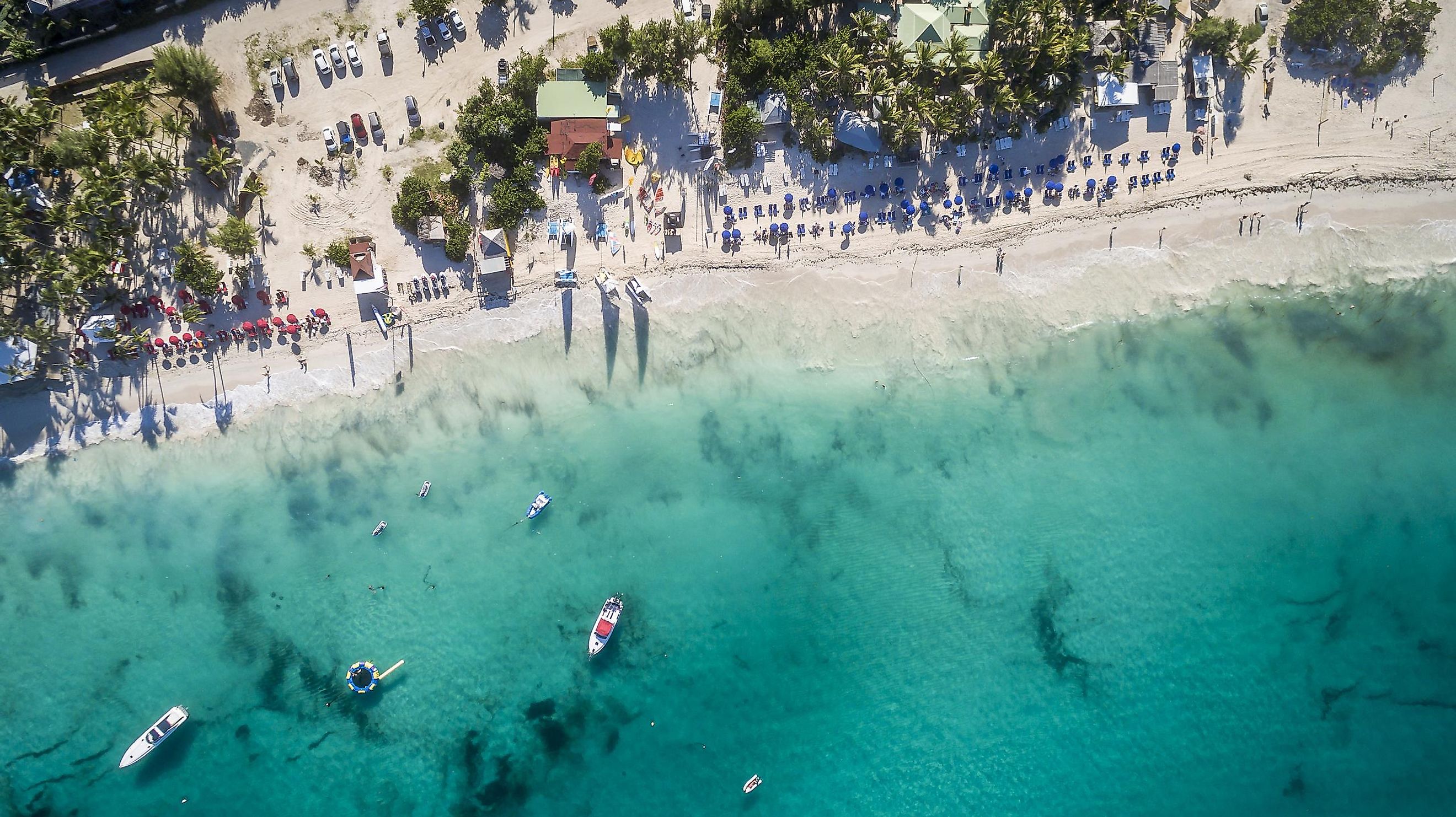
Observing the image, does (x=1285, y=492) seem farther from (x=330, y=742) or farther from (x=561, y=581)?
(x=330, y=742)

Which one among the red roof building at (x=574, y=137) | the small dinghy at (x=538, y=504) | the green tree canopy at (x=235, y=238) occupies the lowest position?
the small dinghy at (x=538, y=504)

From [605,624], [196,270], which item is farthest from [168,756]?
[196,270]

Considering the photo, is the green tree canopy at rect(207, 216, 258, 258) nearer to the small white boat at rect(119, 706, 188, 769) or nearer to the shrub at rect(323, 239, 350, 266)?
the shrub at rect(323, 239, 350, 266)

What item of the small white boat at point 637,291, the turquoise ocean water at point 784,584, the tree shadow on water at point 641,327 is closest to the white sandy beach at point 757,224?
the small white boat at point 637,291

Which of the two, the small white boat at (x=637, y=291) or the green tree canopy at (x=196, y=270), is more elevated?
the green tree canopy at (x=196, y=270)

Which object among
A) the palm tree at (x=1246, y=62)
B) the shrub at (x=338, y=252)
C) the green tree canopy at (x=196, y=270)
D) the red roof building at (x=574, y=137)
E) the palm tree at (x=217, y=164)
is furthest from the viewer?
the shrub at (x=338, y=252)

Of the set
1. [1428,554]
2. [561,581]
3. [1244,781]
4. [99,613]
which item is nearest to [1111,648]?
[1244,781]

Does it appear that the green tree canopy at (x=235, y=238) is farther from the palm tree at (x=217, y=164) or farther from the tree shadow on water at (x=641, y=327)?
the tree shadow on water at (x=641, y=327)
